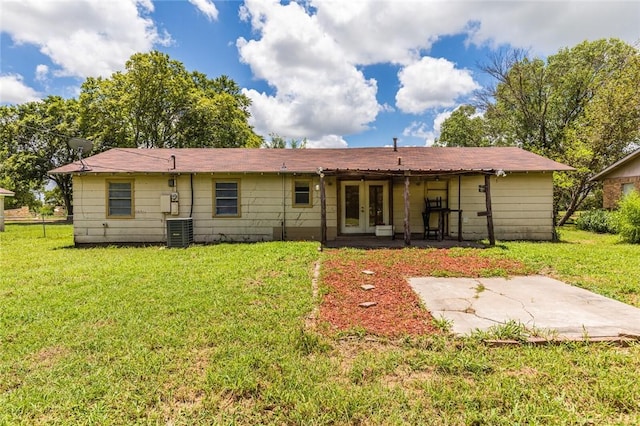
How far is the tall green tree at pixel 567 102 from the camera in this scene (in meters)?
15.6

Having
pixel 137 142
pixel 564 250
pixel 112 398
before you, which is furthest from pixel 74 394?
pixel 137 142

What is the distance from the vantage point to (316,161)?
11648mm

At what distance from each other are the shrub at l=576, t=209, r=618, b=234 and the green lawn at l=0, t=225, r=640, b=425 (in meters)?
10.9

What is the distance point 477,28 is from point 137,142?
2180 centimetres

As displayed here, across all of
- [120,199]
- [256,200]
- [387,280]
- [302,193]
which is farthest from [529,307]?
[120,199]

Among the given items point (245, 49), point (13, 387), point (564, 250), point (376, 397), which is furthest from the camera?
point (245, 49)

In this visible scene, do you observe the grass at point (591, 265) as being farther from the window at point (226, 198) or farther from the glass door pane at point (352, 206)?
the window at point (226, 198)

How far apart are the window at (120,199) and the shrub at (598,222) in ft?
58.4

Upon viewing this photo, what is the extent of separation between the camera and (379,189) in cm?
1154

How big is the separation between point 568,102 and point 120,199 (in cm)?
2673

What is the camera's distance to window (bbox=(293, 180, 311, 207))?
1070 centimetres

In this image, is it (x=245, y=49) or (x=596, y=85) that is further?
(x=596, y=85)

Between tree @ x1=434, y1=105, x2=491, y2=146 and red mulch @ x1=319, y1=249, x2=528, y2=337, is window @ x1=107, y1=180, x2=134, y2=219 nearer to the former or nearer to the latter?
red mulch @ x1=319, y1=249, x2=528, y2=337

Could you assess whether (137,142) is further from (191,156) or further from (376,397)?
(376,397)
